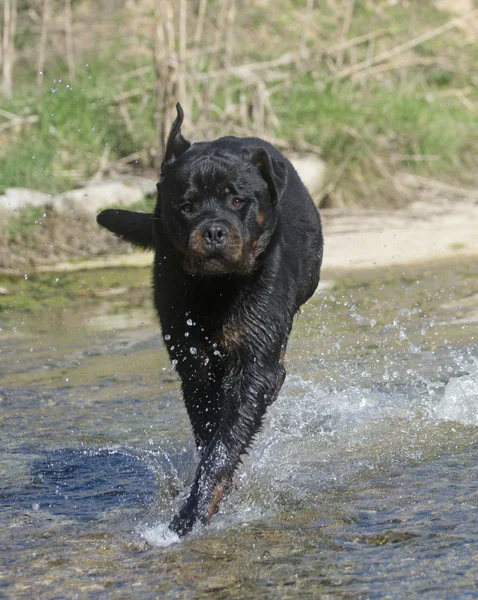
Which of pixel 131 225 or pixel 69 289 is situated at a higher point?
pixel 131 225

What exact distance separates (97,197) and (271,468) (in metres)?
6.22

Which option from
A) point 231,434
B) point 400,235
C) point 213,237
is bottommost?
point 400,235

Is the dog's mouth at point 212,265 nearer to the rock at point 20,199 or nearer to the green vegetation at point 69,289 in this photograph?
the green vegetation at point 69,289

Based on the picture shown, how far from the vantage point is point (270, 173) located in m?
4.31

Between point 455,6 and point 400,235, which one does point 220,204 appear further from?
point 455,6

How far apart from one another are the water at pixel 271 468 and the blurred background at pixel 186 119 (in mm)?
2666

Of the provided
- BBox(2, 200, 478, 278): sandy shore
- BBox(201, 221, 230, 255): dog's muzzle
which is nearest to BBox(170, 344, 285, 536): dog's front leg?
BBox(201, 221, 230, 255): dog's muzzle

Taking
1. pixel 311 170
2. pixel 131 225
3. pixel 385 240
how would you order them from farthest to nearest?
pixel 311 170 → pixel 385 240 → pixel 131 225

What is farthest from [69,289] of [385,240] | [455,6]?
[455,6]

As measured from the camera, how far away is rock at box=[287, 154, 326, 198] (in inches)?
441

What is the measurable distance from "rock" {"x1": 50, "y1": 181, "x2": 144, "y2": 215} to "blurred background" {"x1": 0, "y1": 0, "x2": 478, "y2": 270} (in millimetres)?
14

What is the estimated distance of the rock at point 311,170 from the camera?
36.7ft

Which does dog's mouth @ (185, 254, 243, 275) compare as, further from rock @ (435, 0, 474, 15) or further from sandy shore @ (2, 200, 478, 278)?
rock @ (435, 0, 474, 15)

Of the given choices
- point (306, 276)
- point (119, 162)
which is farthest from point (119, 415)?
point (119, 162)
